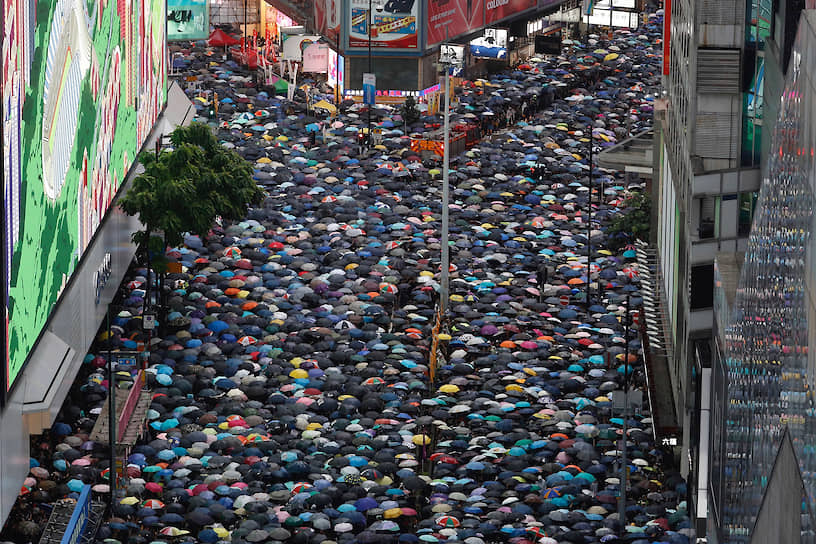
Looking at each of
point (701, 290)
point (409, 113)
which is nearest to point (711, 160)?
point (701, 290)

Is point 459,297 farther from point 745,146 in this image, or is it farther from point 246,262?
point 745,146

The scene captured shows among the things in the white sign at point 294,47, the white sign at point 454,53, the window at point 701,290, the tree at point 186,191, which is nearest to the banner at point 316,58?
the white sign at point 294,47

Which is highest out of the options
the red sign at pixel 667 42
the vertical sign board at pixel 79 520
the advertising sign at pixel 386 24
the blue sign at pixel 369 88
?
the red sign at pixel 667 42

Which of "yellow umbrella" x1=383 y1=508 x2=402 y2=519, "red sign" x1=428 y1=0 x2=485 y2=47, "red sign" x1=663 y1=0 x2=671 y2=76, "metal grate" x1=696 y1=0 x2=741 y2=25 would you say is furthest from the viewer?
"red sign" x1=428 y1=0 x2=485 y2=47

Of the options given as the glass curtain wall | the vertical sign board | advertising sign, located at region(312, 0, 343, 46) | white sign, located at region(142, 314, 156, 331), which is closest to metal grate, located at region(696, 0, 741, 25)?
the glass curtain wall

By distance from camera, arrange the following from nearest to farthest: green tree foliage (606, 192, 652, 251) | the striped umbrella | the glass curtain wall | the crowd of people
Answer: the glass curtain wall, the striped umbrella, the crowd of people, green tree foliage (606, 192, 652, 251)

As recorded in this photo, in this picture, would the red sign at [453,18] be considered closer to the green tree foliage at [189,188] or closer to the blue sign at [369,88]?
the blue sign at [369,88]

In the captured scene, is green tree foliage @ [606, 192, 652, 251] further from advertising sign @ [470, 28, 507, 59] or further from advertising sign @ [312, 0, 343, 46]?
advertising sign @ [470, 28, 507, 59]

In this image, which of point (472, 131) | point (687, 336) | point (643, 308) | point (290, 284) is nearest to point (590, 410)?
point (687, 336)
